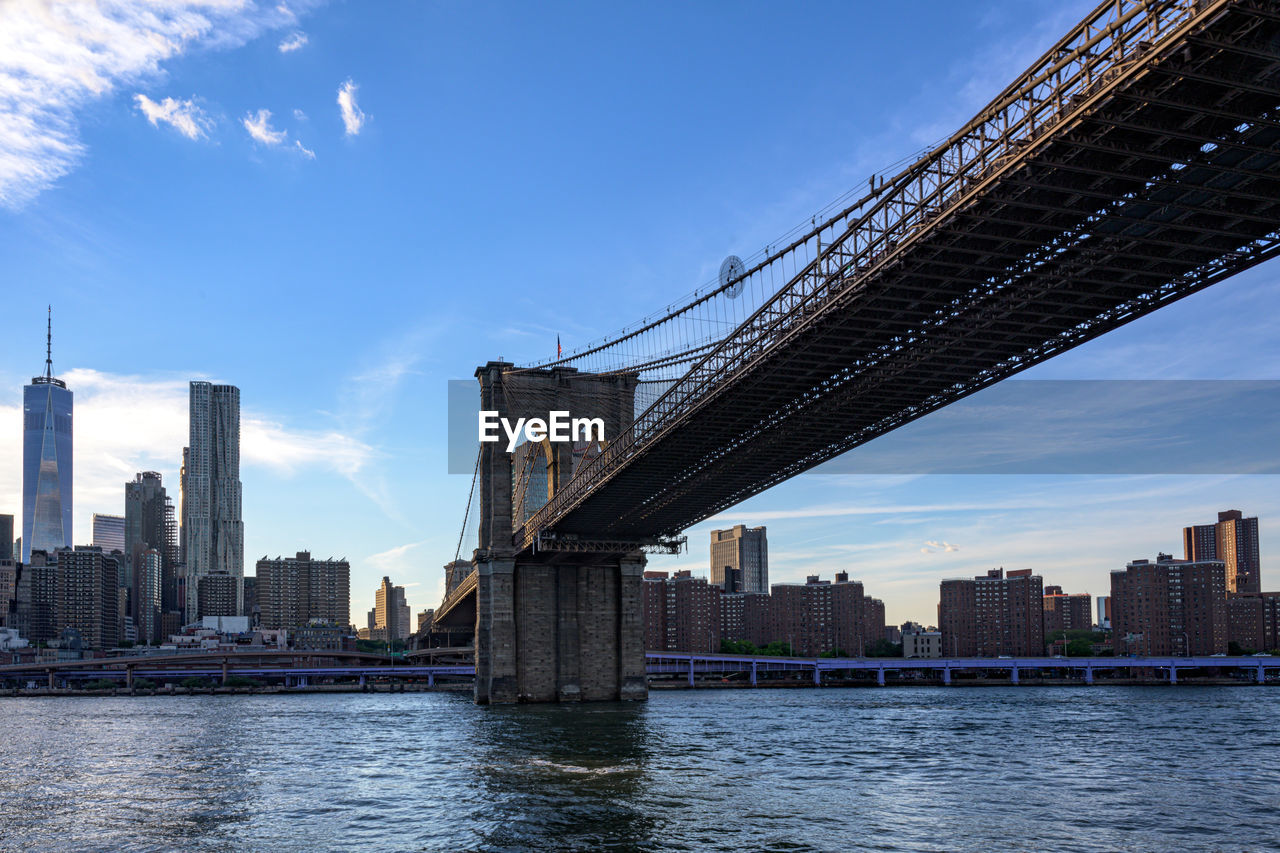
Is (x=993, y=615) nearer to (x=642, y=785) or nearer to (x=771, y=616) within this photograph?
(x=771, y=616)

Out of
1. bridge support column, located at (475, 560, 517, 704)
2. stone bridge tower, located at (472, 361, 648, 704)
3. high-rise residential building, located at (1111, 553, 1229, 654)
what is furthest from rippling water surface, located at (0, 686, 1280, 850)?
high-rise residential building, located at (1111, 553, 1229, 654)

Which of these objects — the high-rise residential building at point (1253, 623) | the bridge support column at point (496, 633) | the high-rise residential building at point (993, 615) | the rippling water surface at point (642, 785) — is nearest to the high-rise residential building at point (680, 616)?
the high-rise residential building at point (993, 615)

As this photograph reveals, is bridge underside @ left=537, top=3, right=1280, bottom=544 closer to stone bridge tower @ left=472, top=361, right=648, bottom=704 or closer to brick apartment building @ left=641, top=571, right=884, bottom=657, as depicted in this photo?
stone bridge tower @ left=472, top=361, right=648, bottom=704

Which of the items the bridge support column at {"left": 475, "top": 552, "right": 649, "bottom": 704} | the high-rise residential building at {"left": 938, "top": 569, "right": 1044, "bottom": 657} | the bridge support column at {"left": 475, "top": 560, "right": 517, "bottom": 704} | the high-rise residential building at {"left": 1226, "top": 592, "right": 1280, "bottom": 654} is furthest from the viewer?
the high-rise residential building at {"left": 938, "top": 569, "right": 1044, "bottom": 657}

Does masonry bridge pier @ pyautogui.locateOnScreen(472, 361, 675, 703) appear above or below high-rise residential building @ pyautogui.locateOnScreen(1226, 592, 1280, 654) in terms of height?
Answer: above

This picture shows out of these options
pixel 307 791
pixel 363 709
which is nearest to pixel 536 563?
pixel 363 709

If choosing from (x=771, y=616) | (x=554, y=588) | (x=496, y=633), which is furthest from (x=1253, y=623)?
(x=496, y=633)
